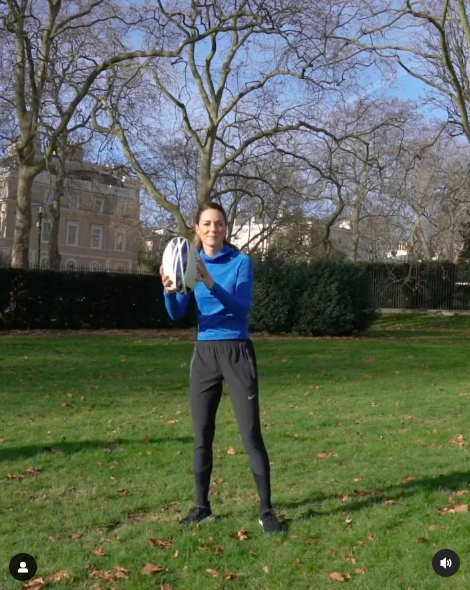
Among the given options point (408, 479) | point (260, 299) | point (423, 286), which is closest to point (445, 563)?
point (408, 479)

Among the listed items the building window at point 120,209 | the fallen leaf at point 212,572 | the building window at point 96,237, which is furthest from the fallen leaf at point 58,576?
the building window at point 96,237

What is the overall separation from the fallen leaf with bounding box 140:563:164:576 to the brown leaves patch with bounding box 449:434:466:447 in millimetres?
4371

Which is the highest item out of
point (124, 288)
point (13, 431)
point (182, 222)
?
point (182, 222)

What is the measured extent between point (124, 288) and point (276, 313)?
536cm

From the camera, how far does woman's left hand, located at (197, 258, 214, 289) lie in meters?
4.56

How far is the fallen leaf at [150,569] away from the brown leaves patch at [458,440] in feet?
14.3

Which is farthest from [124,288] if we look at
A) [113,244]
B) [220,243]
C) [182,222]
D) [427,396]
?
[113,244]

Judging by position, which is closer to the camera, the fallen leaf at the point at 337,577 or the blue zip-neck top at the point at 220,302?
the fallen leaf at the point at 337,577

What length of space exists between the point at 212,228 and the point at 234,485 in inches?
90.2

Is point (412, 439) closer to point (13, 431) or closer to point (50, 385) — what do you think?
point (13, 431)

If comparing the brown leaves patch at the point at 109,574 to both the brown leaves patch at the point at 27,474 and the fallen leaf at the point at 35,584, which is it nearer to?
the fallen leaf at the point at 35,584

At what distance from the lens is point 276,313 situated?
24.2 meters

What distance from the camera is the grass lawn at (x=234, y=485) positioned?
425cm

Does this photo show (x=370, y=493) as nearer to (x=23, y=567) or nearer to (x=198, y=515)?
(x=198, y=515)
